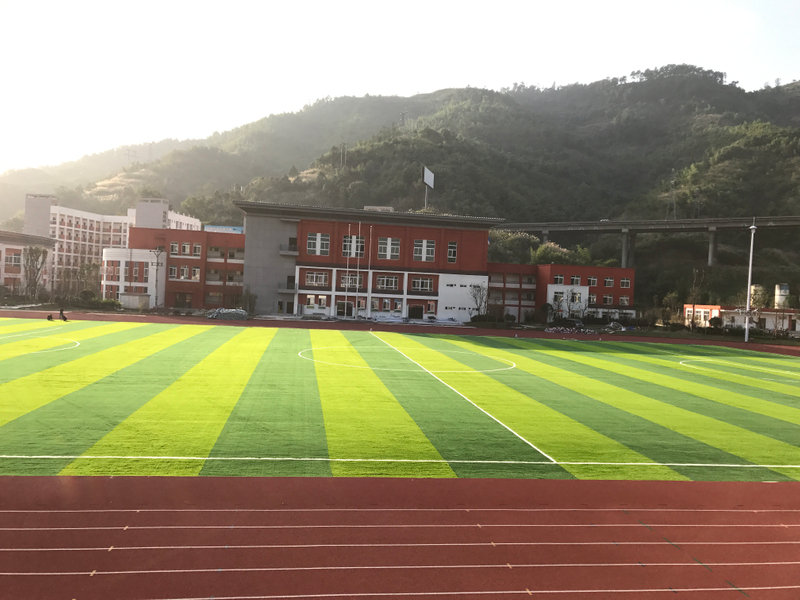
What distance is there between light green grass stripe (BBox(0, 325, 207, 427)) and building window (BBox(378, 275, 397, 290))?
1583 inches

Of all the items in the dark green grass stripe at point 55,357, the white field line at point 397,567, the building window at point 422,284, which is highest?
the building window at point 422,284

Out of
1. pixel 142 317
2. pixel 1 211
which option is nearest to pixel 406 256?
pixel 142 317

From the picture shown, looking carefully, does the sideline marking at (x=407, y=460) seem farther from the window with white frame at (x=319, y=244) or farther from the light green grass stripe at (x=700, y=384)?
the window with white frame at (x=319, y=244)

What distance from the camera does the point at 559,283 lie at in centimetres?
7306

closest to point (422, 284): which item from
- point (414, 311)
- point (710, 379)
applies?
point (414, 311)

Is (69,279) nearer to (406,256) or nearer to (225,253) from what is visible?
(225,253)

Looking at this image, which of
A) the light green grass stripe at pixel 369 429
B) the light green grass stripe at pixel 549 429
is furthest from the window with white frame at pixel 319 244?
the light green grass stripe at pixel 369 429

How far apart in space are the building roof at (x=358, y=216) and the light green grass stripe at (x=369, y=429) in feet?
151

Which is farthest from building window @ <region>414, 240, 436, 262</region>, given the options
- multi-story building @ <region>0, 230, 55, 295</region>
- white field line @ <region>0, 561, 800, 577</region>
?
white field line @ <region>0, 561, 800, 577</region>

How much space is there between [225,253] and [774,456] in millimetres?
67467

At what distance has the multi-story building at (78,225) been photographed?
318 ft

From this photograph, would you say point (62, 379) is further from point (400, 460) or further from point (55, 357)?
point (400, 460)

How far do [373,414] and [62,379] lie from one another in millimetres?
11278

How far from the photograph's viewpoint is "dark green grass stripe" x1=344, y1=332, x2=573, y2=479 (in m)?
12.2
